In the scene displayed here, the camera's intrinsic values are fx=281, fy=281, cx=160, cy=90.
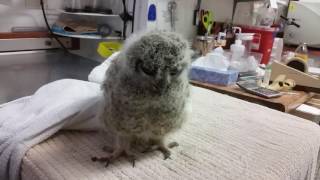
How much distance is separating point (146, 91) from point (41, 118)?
0.27 meters

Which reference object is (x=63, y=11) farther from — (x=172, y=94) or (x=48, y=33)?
(x=172, y=94)

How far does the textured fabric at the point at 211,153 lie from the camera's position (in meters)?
0.53

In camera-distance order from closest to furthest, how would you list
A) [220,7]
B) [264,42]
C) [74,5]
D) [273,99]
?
[273,99] < [74,5] < [264,42] < [220,7]

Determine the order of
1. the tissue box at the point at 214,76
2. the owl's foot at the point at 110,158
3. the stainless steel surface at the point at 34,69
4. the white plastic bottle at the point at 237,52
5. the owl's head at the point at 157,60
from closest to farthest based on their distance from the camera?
the owl's head at the point at 157,60 → the owl's foot at the point at 110,158 → the stainless steel surface at the point at 34,69 → the tissue box at the point at 214,76 → the white plastic bottle at the point at 237,52

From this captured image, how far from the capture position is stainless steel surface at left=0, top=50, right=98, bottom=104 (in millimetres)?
993

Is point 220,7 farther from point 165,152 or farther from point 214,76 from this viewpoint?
point 165,152

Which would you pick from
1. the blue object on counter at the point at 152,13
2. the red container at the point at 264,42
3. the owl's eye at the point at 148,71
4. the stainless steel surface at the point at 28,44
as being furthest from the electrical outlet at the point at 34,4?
the red container at the point at 264,42

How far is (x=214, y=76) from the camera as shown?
119cm

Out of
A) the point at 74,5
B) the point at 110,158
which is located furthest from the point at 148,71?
the point at 74,5

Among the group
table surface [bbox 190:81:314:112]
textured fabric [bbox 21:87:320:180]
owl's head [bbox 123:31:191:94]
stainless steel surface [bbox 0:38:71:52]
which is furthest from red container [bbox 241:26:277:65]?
owl's head [bbox 123:31:191:94]

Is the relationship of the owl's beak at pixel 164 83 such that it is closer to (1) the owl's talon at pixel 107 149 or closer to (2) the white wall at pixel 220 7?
(1) the owl's talon at pixel 107 149

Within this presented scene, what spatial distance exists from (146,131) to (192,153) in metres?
0.13

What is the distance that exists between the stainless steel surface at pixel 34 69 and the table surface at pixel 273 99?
1.84 ft

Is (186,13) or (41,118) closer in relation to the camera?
(41,118)
